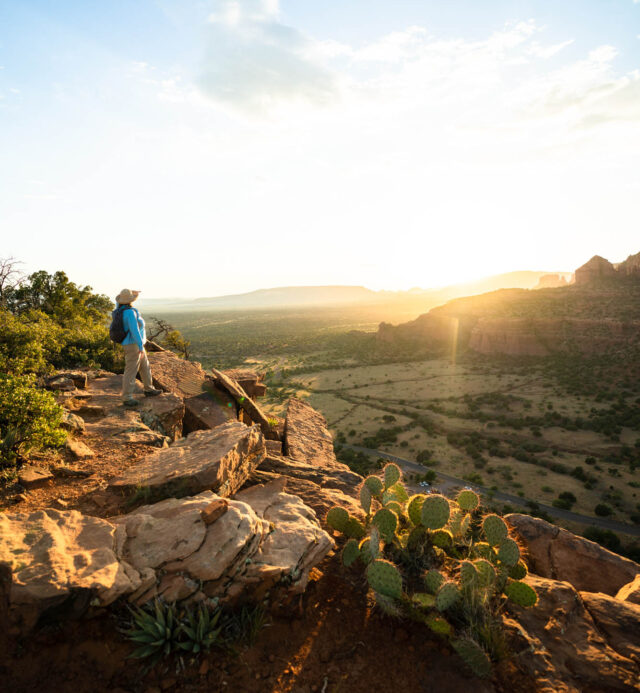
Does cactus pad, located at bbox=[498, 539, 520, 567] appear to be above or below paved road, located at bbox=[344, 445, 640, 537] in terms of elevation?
above

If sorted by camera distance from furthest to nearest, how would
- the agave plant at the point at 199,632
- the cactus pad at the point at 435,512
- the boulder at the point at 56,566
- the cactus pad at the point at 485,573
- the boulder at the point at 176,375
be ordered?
the boulder at the point at 176,375, the cactus pad at the point at 435,512, the cactus pad at the point at 485,573, the agave plant at the point at 199,632, the boulder at the point at 56,566

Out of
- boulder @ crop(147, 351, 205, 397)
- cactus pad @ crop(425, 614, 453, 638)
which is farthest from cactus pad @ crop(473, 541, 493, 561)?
boulder @ crop(147, 351, 205, 397)

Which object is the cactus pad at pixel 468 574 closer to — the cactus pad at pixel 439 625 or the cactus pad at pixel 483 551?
the cactus pad at pixel 439 625

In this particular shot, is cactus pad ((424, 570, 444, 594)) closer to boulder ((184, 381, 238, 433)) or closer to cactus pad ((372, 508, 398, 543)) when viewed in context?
cactus pad ((372, 508, 398, 543))

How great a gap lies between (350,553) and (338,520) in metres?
0.56

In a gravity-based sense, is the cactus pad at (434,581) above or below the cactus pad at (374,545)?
below

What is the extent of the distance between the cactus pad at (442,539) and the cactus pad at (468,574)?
30.6 inches

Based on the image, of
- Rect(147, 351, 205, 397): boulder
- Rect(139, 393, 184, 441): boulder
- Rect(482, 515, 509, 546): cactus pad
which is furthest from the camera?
Rect(147, 351, 205, 397): boulder

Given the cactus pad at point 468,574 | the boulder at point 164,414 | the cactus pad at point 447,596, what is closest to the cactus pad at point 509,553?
the cactus pad at point 468,574

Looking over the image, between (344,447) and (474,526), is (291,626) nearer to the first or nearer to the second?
(474,526)

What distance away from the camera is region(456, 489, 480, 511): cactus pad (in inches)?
203

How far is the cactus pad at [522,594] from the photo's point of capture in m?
3.88

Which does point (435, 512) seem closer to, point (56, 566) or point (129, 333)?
point (56, 566)

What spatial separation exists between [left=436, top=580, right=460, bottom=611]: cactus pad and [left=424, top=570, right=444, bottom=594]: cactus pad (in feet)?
0.75
